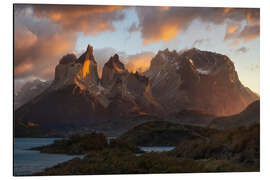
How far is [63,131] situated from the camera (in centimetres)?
1312

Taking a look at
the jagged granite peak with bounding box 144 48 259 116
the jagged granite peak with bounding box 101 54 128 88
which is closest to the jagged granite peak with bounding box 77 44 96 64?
the jagged granite peak with bounding box 101 54 128 88

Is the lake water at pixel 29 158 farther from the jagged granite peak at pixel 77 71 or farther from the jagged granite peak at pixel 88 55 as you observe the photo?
the jagged granite peak at pixel 88 55

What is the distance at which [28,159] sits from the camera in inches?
475

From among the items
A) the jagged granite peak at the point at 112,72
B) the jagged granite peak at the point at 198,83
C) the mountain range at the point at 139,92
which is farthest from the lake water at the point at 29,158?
the jagged granite peak at the point at 198,83

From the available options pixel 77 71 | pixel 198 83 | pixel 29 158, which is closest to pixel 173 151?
pixel 198 83

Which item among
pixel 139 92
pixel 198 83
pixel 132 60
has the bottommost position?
pixel 139 92

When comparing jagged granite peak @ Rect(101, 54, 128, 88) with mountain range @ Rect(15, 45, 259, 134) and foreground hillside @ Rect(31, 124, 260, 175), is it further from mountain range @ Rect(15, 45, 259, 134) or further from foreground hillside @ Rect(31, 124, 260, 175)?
foreground hillside @ Rect(31, 124, 260, 175)

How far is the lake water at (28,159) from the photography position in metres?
11.5

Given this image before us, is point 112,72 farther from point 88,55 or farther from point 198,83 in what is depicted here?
point 198,83

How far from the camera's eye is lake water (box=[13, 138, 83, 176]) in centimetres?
1152

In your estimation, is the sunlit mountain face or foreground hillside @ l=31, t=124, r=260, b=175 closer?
foreground hillside @ l=31, t=124, r=260, b=175

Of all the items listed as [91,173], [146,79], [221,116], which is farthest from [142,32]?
[91,173]
